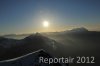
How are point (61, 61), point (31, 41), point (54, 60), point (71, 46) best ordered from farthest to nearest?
1. point (71, 46)
2. point (31, 41)
3. point (61, 61)
4. point (54, 60)

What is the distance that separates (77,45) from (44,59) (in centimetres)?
1401

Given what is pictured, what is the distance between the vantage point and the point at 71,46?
20297 mm

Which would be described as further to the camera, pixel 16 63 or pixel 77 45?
pixel 77 45

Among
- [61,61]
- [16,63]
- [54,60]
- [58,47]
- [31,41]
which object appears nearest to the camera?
[16,63]

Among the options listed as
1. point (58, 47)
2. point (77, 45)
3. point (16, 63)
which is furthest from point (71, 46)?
point (16, 63)

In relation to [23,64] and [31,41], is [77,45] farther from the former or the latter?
[23,64]

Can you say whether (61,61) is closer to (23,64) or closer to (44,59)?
(44,59)

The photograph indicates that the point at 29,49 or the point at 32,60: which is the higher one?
the point at 32,60

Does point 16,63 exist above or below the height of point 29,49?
above

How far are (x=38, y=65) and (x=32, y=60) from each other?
25 centimetres

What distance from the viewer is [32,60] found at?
5.45 meters

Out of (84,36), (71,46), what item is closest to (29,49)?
(71,46)

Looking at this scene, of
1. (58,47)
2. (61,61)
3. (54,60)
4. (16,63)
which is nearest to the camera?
(16,63)

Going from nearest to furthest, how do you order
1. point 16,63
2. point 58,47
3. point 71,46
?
point 16,63 → point 58,47 → point 71,46
